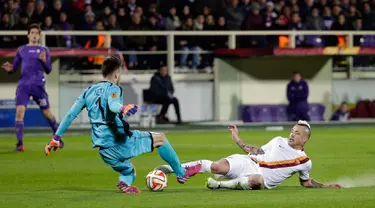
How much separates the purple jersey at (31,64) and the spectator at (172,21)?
1070 cm

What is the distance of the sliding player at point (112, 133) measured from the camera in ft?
40.0

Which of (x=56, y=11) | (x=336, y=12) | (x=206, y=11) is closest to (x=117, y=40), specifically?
(x=56, y=11)

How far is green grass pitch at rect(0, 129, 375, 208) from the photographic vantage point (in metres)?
11.1

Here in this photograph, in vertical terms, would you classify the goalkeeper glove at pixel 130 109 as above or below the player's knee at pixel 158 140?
above

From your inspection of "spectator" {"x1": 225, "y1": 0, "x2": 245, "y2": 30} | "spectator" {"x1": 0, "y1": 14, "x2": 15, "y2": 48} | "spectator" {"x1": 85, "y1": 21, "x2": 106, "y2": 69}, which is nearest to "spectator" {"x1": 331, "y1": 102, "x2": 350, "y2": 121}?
"spectator" {"x1": 225, "y1": 0, "x2": 245, "y2": 30}

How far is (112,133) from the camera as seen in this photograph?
12.3m

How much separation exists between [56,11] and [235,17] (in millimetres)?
5944

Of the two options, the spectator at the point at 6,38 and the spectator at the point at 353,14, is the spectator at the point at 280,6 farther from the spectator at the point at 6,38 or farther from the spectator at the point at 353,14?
the spectator at the point at 6,38

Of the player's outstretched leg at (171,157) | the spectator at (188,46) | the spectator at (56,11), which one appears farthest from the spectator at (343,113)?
the player's outstretched leg at (171,157)

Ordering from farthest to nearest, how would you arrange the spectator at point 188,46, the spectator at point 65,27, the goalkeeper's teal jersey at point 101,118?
1. the spectator at point 188,46
2. the spectator at point 65,27
3. the goalkeeper's teal jersey at point 101,118

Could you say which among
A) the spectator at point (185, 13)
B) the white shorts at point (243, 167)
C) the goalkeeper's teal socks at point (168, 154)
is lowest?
the white shorts at point (243, 167)

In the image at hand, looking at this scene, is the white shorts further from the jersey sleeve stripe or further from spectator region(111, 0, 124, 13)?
spectator region(111, 0, 124, 13)

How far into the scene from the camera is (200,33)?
3038cm

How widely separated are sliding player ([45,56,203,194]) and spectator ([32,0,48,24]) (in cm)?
1576
